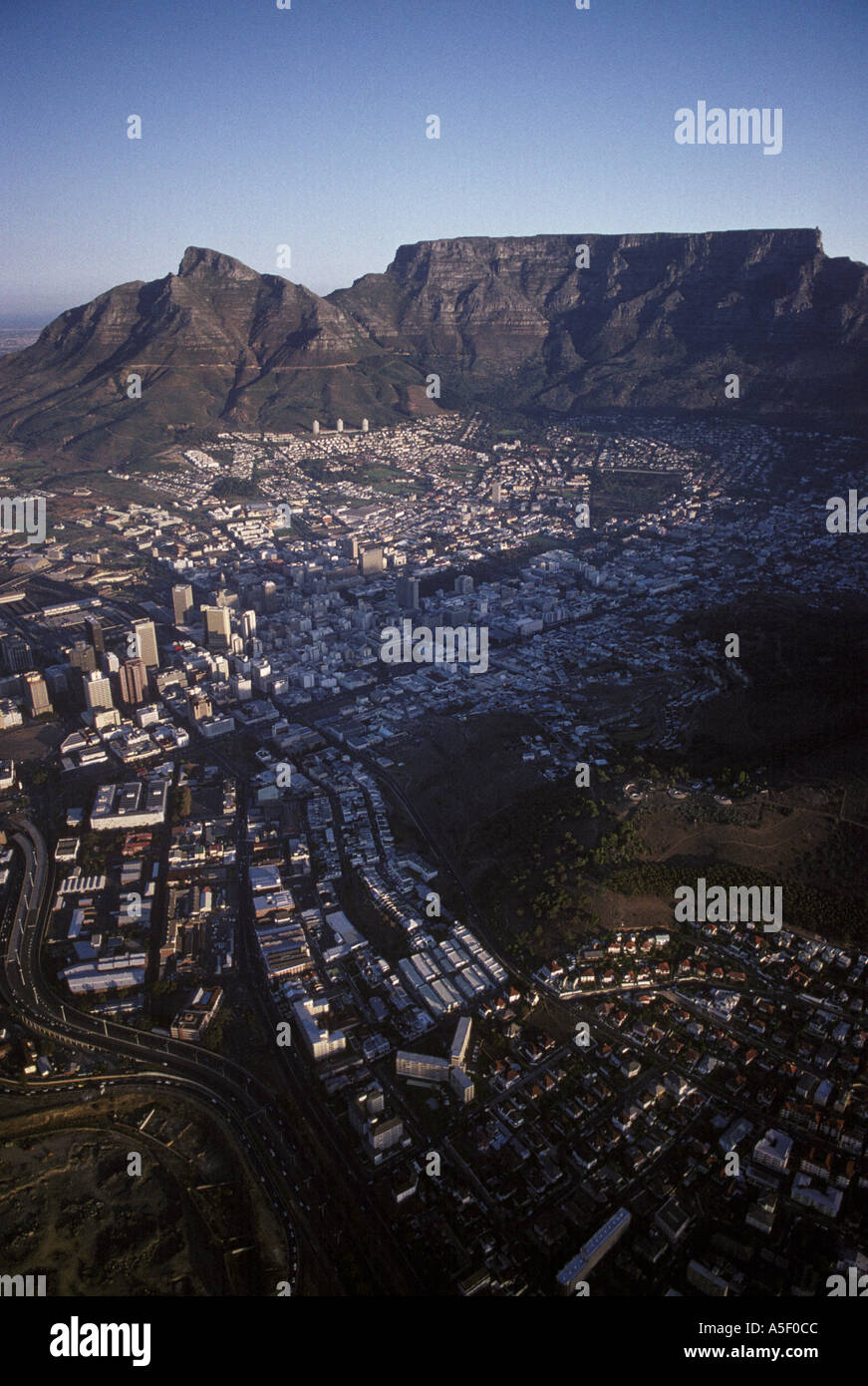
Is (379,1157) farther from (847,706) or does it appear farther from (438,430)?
(438,430)

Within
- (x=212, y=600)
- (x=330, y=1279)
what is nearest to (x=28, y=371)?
(x=212, y=600)

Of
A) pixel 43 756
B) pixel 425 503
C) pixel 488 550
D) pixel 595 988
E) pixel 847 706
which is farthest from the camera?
pixel 425 503

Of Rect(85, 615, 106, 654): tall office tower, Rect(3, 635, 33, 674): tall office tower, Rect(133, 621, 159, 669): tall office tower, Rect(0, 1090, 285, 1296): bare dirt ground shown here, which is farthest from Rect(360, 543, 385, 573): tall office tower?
Rect(0, 1090, 285, 1296): bare dirt ground

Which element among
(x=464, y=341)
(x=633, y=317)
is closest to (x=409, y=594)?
(x=633, y=317)

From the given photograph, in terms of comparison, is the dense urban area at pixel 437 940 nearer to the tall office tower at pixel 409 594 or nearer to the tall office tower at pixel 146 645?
the tall office tower at pixel 146 645

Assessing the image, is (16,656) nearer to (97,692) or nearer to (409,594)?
(97,692)

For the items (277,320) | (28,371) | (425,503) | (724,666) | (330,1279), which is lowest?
(330,1279)
